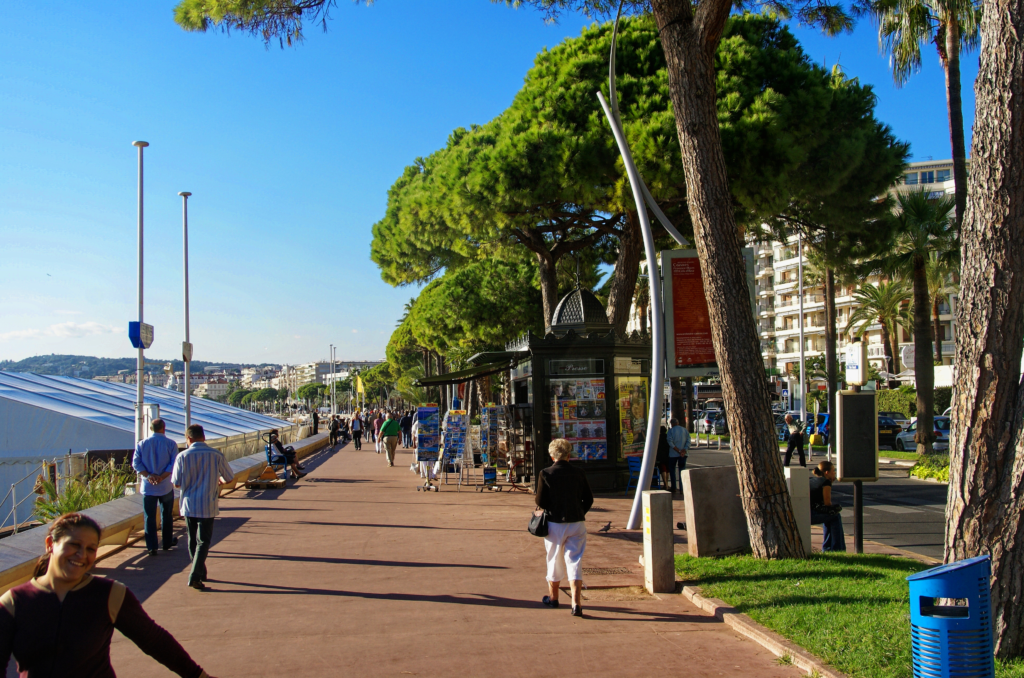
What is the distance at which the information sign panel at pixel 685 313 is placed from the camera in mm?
10500

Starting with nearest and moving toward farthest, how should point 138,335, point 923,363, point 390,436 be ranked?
point 138,335, point 923,363, point 390,436

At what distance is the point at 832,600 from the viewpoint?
263 inches

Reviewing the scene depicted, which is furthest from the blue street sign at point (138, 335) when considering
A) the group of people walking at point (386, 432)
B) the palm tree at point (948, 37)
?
the palm tree at point (948, 37)

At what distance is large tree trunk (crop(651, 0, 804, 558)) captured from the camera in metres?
8.33

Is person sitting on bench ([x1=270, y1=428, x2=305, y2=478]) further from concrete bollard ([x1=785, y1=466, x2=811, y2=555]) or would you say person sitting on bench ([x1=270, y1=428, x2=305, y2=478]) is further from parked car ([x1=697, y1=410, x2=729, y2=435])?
parked car ([x1=697, y1=410, x2=729, y2=435])

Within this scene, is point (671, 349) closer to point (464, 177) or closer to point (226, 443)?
point (464, 177)

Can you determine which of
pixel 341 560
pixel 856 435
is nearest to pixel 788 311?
pixel 856 435

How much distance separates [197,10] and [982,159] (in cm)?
932

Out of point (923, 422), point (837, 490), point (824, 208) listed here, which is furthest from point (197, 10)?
point (923, 422)

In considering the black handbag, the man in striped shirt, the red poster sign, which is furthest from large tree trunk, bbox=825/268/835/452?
the man in striped shirt

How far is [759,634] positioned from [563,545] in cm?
186

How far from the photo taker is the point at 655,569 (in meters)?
7.69

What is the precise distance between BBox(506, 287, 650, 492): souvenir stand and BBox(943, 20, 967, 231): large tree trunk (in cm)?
1066

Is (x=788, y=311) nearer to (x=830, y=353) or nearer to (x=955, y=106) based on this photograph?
(x=830, y=353)
